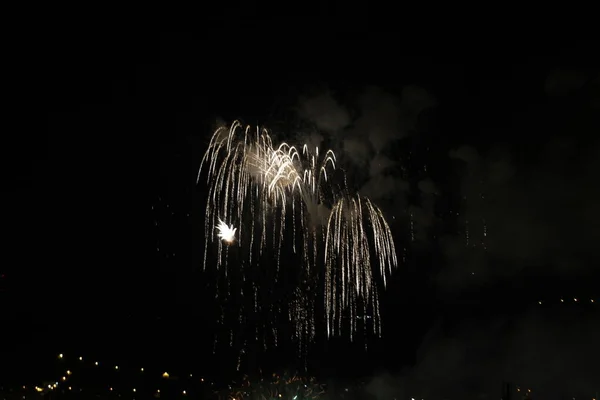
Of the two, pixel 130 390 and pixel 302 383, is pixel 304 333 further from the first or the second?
pixel 130 390

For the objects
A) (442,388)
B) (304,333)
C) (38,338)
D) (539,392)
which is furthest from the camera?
(304,333)

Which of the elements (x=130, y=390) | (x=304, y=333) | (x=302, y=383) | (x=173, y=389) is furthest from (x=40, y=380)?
(x=304, y=333)

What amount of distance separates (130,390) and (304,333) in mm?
9267

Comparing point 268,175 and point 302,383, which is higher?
point 268,175

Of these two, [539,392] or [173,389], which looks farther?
[539,392]

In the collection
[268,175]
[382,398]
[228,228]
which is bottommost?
[382,398]

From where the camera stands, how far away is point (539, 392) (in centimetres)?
2191

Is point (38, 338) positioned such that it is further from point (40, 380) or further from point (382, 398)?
point (382, 398)

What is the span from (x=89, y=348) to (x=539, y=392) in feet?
59.8

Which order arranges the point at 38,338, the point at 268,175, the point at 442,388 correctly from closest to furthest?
1. the point at 268,175
2. the point at 38,338
3. the point at 442,388

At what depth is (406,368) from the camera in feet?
80.6

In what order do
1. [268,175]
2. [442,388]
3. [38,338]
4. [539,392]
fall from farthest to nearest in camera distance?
1. [442,388]
2. [539,392]
3. [38,338]
4. [268,175]

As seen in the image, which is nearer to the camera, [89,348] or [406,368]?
[89,348]

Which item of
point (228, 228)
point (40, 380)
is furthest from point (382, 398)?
point (228, 228)
